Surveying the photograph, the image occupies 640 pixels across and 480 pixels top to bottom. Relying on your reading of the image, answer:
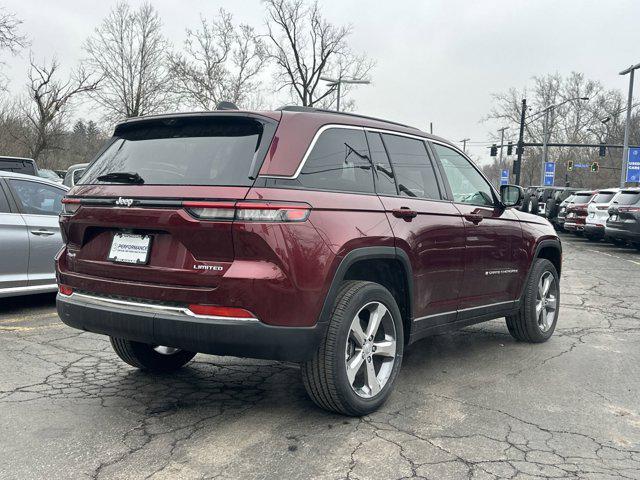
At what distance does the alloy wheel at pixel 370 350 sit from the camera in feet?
12.1

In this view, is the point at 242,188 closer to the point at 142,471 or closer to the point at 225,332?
the point at 225,332

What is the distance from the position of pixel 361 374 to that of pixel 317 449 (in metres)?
0.70

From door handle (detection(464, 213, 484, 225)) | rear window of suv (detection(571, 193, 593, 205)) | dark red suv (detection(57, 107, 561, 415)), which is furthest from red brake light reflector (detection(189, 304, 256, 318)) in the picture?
rear window of suv (detection(571, 193, 593, 205))

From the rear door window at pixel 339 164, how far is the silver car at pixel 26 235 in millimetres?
4277

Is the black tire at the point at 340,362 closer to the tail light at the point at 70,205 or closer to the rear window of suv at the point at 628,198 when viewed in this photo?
the tail light at the point at 70,205

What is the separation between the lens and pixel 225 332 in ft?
10.6

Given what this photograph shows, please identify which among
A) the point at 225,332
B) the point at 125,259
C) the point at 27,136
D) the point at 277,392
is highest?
the point at 27,136

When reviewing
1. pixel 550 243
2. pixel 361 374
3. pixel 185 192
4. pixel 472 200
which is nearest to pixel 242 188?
pixel 185 192

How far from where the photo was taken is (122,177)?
3684 millimetres

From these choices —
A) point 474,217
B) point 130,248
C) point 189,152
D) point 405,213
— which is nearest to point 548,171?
point 474,217

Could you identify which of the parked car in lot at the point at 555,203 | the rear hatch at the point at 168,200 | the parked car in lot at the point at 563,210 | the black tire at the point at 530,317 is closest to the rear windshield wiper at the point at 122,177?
the rear hatch at the point at 168,200

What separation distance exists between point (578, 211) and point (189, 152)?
66.3 ft

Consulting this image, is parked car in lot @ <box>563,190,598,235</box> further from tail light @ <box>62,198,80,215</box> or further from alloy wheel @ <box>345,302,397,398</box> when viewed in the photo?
tail light @ <box>62,198,80,215</box>

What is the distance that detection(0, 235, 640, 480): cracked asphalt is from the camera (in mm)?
3070
